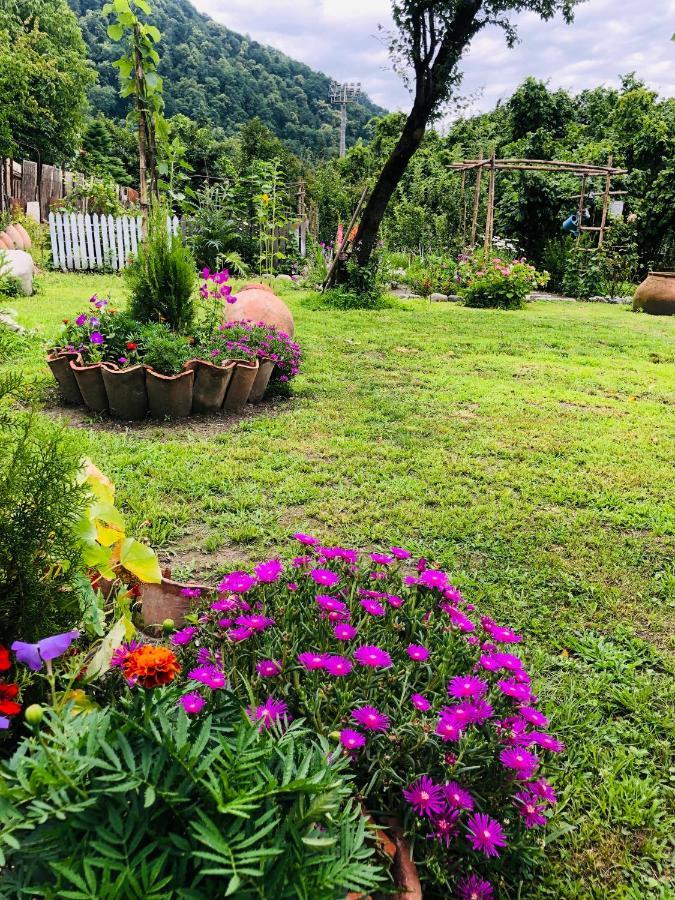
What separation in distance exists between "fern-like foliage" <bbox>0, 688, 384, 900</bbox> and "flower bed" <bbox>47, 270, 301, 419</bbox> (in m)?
3.46

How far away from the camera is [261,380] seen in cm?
474

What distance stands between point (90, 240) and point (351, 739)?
13.6 metres

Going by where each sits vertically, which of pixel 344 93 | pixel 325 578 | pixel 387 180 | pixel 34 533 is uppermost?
pixel 344 93

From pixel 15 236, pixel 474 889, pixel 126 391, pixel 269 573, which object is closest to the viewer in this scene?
pixel 474 889

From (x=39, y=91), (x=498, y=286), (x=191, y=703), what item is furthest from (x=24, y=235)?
(x=39, y=91)

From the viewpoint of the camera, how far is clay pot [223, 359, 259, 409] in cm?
445

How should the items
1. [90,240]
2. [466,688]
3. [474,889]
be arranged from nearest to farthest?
[474,889] → [466,688] → [90,240]

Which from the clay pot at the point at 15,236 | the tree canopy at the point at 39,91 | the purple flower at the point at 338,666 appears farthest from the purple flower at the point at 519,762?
the tree canopy at the point at 39,91

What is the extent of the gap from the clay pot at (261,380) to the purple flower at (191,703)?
371cm

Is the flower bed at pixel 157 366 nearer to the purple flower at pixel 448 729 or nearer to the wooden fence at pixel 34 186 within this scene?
the purple flower at pixel 448 729

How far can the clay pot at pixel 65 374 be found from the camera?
13.9 feet

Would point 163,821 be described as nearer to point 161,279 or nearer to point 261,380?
point 261,380

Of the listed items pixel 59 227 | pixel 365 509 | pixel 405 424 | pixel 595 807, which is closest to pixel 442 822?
pixel 595 807

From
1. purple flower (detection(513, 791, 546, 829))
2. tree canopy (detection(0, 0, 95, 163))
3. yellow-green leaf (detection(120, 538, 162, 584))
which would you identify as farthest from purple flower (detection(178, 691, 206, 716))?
tree canopy (detection(0, 0, 95, 163))
